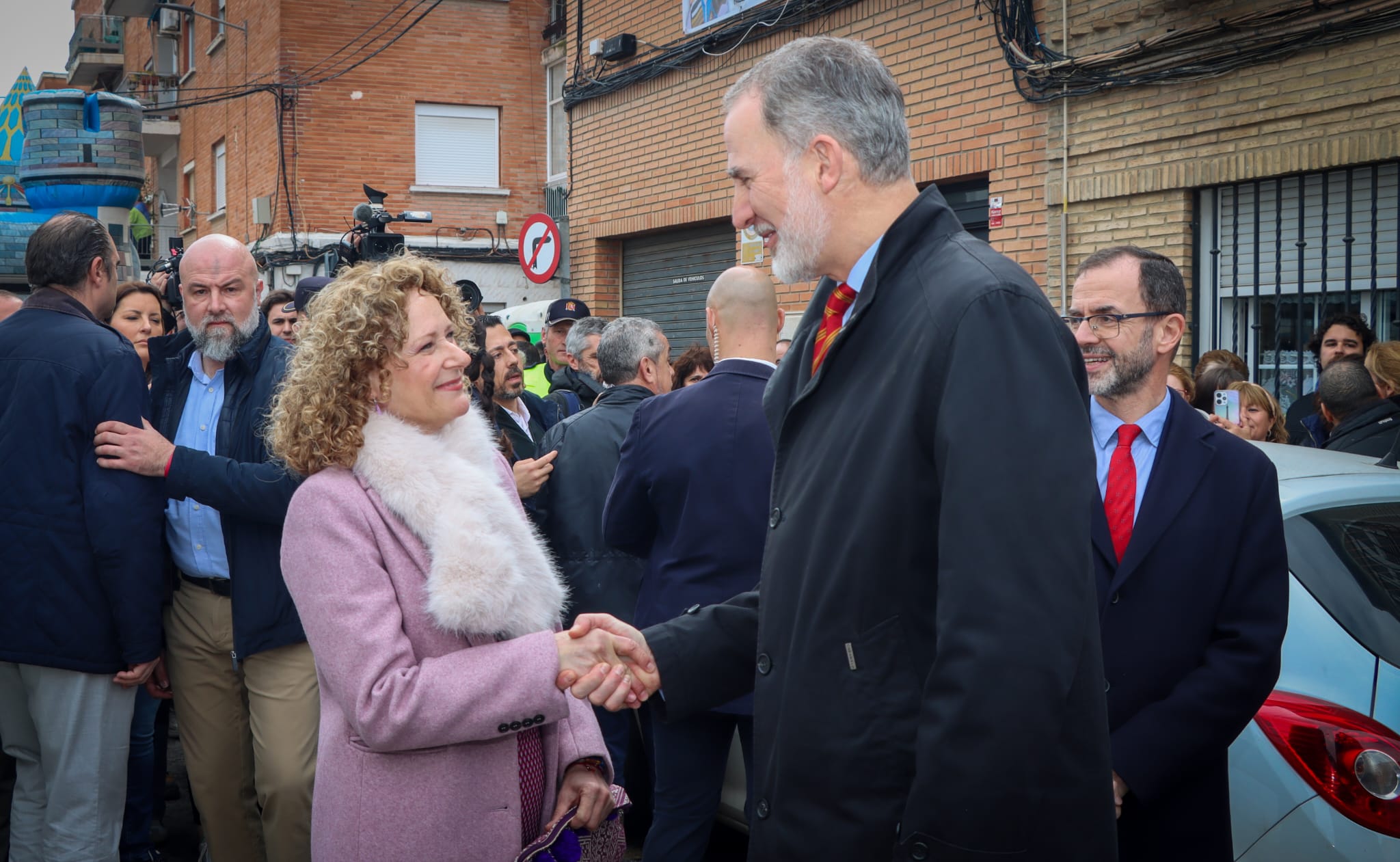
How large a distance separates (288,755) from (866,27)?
27.2ft

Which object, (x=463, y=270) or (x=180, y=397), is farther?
(x=463, y=270)

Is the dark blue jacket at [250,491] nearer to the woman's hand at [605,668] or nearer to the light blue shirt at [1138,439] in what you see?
the woman's hand at [605,668]

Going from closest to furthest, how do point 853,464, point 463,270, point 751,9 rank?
1. point 853,464
2. point 751,9
3. point 463,270

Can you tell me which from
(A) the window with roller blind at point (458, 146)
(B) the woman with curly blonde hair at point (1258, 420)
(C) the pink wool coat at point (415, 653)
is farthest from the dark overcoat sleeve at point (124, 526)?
(A) the window with roller blind at point (458, 146)

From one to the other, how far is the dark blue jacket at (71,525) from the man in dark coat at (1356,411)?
4.94 meters

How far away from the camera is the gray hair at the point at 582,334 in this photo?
7.53 metres

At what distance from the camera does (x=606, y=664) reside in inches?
95.9

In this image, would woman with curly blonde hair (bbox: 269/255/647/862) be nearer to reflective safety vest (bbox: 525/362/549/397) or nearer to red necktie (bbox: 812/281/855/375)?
red necktie (bbox: 812/281/855/375)

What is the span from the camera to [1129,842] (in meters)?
2.59

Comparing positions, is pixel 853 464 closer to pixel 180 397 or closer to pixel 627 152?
pixel 180 397

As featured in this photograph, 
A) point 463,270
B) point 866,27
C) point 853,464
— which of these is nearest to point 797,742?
point 853,464

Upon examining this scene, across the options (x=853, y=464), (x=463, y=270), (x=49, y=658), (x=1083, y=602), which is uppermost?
(x=463, y=270)

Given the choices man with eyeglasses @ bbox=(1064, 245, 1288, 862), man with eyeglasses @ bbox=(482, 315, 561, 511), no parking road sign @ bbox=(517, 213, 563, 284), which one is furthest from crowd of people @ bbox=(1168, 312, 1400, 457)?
no parking road sign @ bbox=(517, 213, 563, 284)

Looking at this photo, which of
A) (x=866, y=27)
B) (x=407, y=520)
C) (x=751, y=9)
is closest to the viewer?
(x=407, y=520)
